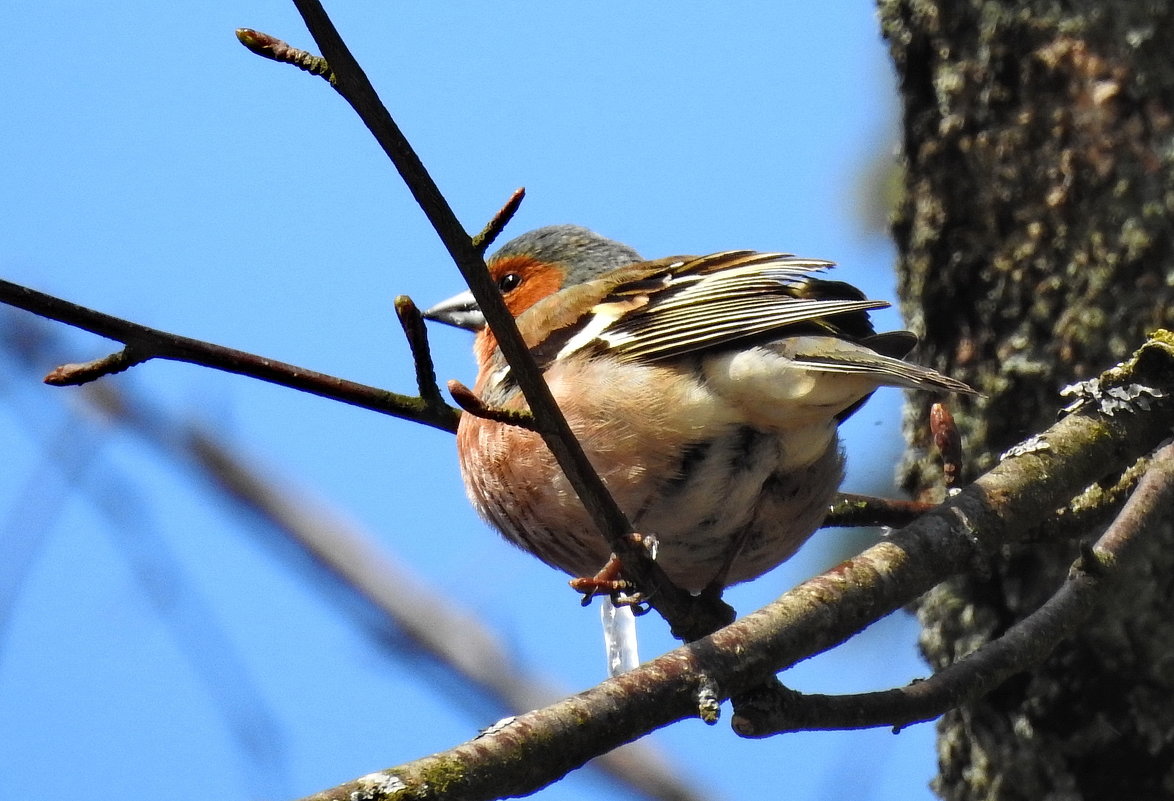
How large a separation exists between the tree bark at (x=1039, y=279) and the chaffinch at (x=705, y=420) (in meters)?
0.80

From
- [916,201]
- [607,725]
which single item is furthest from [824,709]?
[916,201]

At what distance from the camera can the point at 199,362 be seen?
1.97 meters

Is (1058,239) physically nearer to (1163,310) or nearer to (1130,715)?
(1163,310)

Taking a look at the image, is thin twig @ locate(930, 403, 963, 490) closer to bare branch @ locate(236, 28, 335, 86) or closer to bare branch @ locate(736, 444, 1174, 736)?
bare branch @ locate(736, 444, 1174, 736)

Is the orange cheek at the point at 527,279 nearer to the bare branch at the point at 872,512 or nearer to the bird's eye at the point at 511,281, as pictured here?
the bird's eye at the point at 511,281

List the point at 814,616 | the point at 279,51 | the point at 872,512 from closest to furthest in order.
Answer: the point at 279,51, the point at 814,616, the point at 872,512

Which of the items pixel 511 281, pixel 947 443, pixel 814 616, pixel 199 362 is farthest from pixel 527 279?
pixel 199 362

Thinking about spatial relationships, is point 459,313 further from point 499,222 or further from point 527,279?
point 499,222

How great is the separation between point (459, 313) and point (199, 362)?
2.79 m

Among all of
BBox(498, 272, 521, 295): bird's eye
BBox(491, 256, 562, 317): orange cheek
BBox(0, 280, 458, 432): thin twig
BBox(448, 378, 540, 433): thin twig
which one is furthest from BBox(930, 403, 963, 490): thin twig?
BBox(498, 272, 521, 295): bird's eye

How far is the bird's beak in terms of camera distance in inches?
185

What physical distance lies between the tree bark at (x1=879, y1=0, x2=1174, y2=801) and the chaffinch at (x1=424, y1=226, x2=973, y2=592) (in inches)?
31.5

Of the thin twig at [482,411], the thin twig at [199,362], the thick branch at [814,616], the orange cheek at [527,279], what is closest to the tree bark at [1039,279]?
the thick branch at [814,616]

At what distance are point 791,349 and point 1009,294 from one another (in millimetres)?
1279
